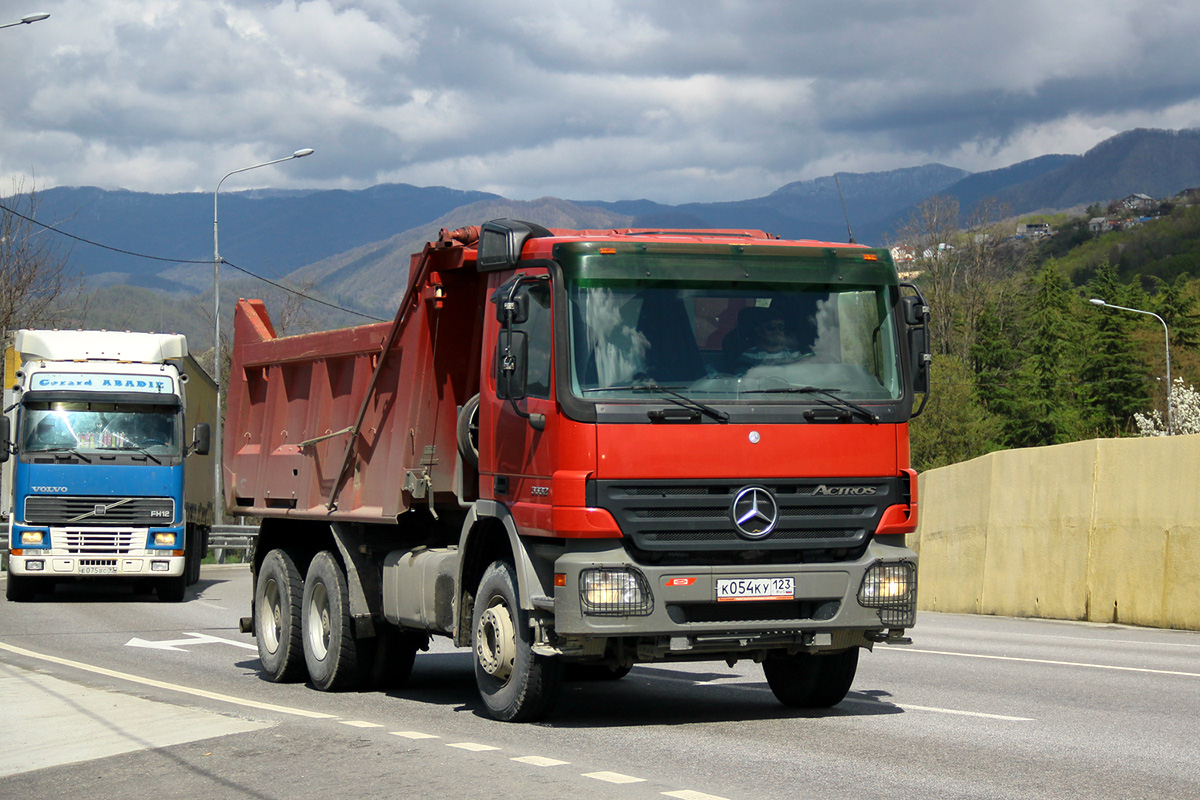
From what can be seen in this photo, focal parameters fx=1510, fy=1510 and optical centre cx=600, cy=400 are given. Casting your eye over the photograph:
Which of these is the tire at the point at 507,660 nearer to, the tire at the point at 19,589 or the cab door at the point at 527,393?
the cab door at the point at 527,393

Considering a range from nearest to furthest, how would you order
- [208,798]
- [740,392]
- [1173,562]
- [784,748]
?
[208,798] < [784,748] < [740,392] < [1173,562]

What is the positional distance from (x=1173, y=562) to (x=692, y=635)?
1067 centimetres

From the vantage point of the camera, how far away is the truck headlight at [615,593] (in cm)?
849

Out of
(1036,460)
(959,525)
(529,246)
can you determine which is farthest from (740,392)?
(959,525)

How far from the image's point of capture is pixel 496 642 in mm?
9305

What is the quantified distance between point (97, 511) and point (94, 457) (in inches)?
32.9

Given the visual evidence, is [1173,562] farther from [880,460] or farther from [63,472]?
[63,472]

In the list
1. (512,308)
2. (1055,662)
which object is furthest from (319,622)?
(1055,662)

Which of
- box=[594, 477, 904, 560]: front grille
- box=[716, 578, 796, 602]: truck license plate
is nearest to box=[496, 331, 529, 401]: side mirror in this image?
box=[594, 477, 904, 560]: front grille

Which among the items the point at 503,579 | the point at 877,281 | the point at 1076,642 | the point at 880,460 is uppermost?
the point at 877,281

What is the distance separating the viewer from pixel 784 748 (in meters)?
8.27

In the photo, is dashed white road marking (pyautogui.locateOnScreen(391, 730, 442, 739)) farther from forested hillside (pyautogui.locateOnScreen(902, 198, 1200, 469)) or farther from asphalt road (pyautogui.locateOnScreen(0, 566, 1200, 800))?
forested hillside (pyautogui.locateOnScreen(902, 198, 1200, 469))

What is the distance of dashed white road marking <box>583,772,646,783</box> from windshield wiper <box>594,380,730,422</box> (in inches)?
87.0

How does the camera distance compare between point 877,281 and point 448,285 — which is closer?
point 877,281
